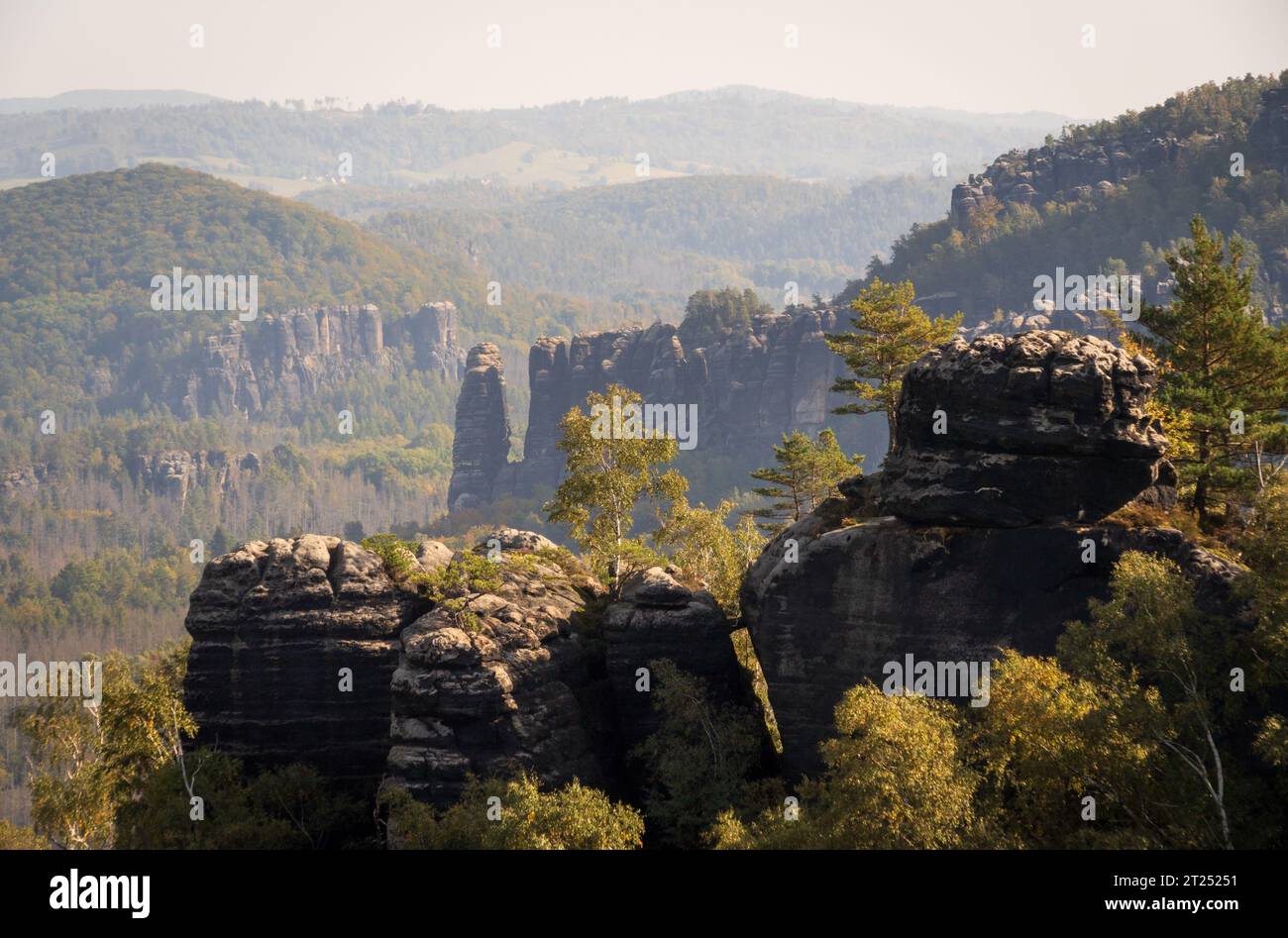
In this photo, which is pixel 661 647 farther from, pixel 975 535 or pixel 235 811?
pixel 235 811

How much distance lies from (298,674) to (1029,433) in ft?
89.4

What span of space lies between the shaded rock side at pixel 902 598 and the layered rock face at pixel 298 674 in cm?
1431

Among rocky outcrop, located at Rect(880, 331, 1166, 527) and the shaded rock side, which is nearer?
rocky outcrop, located at Rect(880, 331, 1166, 527)

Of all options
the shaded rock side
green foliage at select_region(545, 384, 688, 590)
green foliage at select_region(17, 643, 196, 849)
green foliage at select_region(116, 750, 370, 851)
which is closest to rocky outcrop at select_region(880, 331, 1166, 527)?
the shaded rock side

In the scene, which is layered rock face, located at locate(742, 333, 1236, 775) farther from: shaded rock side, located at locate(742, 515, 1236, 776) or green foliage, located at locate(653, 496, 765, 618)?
green foliage, located at locate(653, 496, 765, 618)

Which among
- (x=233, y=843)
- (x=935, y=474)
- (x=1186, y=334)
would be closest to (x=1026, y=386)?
(x=935, y=474)

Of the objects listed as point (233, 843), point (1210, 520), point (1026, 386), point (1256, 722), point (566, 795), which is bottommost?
point (233, 843)

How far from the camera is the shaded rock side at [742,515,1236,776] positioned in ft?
133

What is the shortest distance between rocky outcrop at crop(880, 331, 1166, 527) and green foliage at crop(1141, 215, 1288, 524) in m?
2.14

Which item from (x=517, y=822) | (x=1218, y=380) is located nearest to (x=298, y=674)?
(x=517, y=822)
